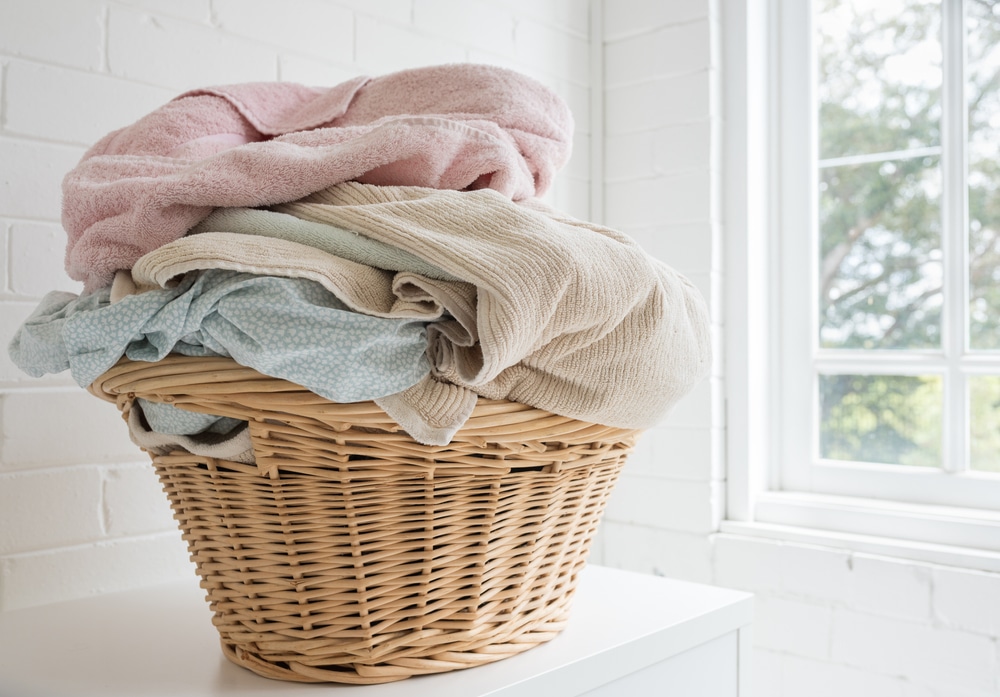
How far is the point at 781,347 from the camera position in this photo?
1.45m

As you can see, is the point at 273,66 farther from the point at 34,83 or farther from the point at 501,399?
the point at 501,399

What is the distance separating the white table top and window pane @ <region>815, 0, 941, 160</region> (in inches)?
35.7

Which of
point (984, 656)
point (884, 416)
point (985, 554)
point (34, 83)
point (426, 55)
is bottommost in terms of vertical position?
point (984, 656)

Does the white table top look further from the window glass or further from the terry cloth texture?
the window glass

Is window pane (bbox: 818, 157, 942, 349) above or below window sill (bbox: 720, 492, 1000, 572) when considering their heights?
above

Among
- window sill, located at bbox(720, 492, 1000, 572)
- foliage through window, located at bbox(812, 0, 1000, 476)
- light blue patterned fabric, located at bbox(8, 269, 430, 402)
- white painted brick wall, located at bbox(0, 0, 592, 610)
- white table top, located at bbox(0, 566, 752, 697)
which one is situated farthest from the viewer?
foliage through window, located at bbox(812, 0, 1000, 476)

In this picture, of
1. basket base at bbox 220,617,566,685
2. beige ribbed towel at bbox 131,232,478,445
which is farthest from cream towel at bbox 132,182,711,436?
basket base at bbox 220,617,566,685

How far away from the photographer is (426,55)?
1220 mm

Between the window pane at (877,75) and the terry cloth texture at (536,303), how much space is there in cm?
100

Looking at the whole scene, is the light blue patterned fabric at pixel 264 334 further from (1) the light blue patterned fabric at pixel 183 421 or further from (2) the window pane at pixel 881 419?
(2) the window pane at pixel 881 419

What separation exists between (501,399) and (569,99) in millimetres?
1085

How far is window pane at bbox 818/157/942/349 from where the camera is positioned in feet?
4.32

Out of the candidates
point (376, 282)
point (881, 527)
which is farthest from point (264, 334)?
point (881, 527)

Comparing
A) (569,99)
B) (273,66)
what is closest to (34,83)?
(273,66)
